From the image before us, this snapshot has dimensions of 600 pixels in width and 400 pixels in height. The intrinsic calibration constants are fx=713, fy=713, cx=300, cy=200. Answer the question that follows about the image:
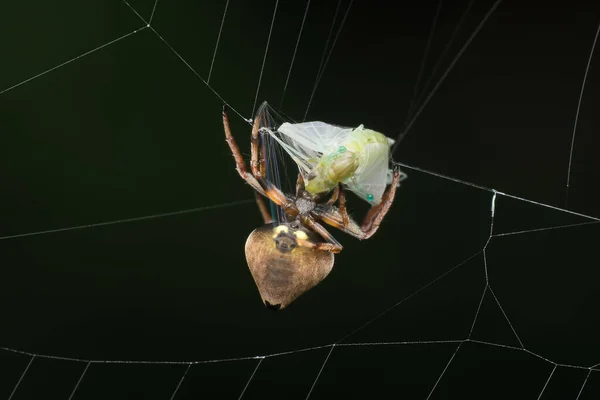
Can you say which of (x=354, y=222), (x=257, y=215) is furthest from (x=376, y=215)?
(x=257, y=215)

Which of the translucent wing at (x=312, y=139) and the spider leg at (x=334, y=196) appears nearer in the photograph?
the translucent wing at (x=312, y=139)

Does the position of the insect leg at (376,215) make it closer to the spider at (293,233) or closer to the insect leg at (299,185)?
the spider at (293,233)

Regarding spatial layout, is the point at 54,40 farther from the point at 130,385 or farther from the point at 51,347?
the point at 130,385

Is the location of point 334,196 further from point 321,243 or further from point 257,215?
point 257,215

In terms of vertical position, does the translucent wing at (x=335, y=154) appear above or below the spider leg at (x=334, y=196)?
above

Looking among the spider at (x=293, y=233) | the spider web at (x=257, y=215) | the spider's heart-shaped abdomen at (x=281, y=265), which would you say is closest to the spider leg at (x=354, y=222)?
the spider at (x=293, y=233)

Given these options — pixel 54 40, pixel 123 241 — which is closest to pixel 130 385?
pixel 123 241

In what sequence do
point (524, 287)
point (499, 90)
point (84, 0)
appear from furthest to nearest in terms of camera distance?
point (524, 287), point (499, 90), point (84, 0)
